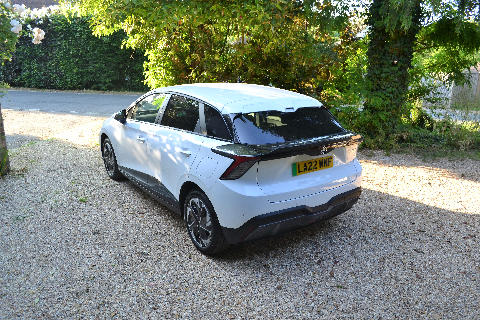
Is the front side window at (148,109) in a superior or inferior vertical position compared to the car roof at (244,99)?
inferior

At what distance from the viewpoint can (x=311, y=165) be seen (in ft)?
11.7

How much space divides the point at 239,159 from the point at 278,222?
69cm

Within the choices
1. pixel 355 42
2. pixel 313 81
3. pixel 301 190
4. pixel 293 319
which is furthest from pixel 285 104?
pixel 355 42

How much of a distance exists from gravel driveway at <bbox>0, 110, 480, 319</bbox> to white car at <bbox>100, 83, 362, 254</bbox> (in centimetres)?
46

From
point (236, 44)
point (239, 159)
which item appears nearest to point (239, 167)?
point (239, 159)

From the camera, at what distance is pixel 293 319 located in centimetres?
296

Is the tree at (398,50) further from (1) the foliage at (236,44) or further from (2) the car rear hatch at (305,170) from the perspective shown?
(2) the car rear hatch at (305,170)

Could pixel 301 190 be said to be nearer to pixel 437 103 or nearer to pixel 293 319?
pixel 293 319

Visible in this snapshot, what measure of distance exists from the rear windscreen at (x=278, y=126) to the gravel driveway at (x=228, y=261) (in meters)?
1.28

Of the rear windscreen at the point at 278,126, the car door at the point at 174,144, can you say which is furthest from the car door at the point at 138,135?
the rear windscreen at the point at 278,126

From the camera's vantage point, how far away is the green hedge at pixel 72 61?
18.2 meters

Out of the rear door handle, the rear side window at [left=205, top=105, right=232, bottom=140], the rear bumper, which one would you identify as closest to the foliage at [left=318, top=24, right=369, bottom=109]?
the rear bumper

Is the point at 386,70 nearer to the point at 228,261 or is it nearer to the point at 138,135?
the point at 138,135

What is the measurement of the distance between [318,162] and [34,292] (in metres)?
2.82
